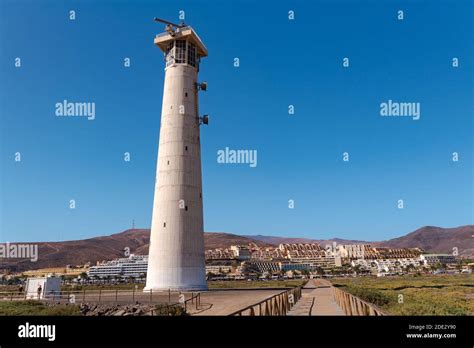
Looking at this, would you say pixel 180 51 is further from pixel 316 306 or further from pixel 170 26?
pixel 316 306

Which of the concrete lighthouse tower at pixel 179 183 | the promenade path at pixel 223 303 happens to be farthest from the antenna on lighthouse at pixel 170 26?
the promenade path at pixel 223 303

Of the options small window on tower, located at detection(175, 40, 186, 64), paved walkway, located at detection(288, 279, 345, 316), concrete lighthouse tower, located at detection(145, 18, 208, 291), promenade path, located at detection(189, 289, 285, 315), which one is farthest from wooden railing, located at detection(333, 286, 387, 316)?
small window on tower, located at detection(175, 40, 186, 64)

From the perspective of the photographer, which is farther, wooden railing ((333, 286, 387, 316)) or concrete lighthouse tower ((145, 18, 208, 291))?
concrete lighthouse tower ((145, 18, 208, 291))

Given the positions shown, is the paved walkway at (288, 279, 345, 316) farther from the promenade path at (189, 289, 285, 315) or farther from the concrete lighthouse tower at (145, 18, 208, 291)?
the concrete lighthouse tower at (145, 18, 208, 291)

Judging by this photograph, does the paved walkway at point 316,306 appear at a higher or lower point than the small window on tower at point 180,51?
lower

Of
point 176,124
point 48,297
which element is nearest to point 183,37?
point 176,124

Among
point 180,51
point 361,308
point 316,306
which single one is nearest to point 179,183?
point 180,51

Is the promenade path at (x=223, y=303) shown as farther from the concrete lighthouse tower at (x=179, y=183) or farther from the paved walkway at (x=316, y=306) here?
the concrete lighthouse tower at (x=179, y=183)

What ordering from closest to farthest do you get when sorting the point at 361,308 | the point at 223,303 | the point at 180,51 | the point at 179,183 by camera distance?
the point at 361,308 < the point at 223,303 < the point at 179,183 < the point at 180,51

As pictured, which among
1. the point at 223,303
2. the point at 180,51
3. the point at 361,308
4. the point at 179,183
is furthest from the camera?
the point at 180,51
